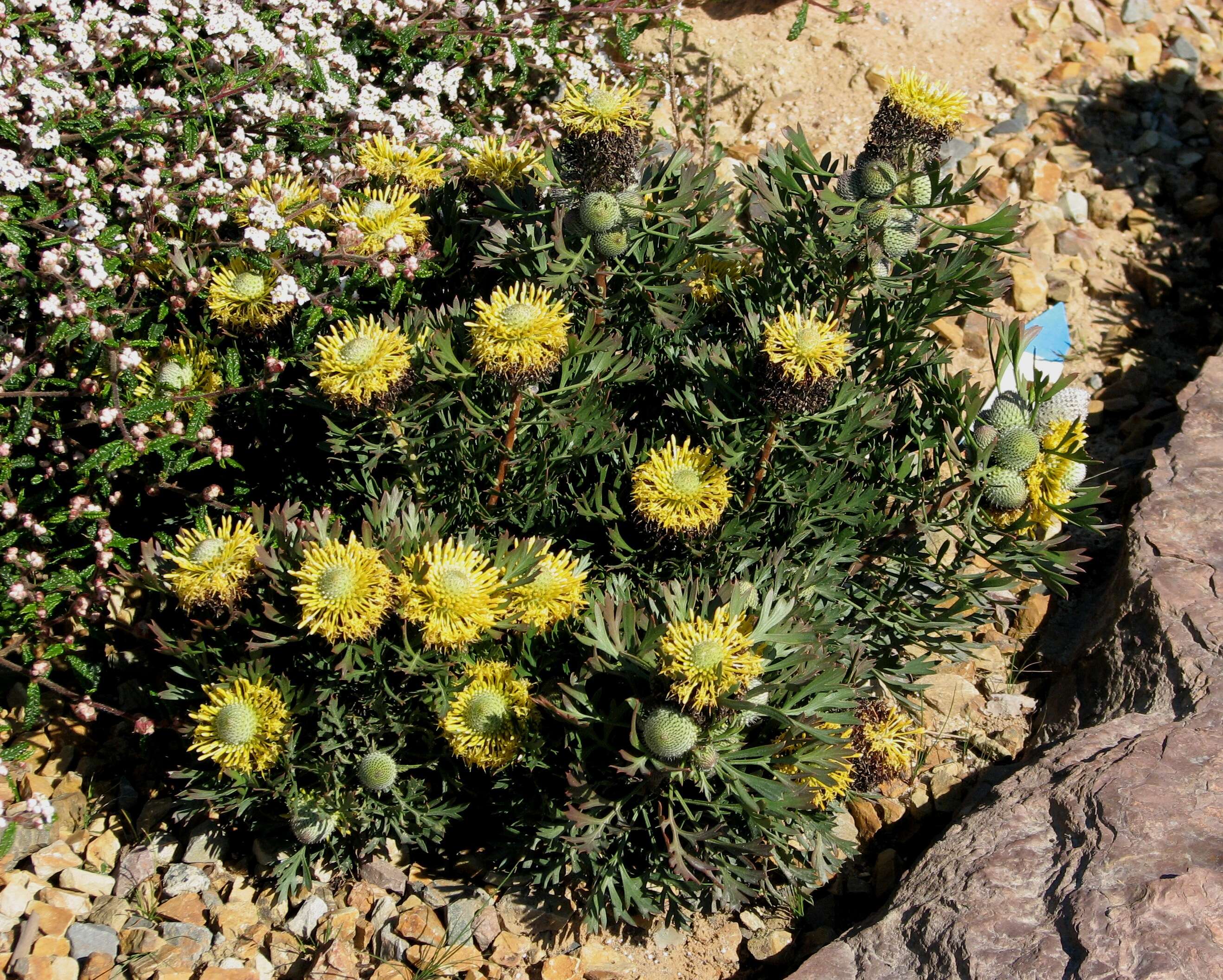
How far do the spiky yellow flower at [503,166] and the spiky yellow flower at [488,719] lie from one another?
5.42ft

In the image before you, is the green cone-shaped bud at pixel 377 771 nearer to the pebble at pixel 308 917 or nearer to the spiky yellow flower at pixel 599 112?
the pebble at pixel 308 917

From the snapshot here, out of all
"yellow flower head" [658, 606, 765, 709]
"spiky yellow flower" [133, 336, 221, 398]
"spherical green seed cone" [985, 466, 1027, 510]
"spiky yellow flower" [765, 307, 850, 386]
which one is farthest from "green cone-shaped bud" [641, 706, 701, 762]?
"spiky yellow flower" [133, 336, 221, 398]

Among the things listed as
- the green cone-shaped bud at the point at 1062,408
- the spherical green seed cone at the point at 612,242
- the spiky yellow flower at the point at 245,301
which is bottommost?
the spiky yellow flower at the point at 245,301

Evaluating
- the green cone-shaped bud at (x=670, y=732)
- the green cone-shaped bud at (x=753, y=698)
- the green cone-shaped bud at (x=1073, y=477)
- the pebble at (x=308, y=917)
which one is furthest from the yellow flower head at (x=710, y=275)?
the pebble at (x=308, y=917)

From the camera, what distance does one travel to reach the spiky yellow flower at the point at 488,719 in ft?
9.66

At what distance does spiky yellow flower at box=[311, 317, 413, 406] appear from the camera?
2965mm

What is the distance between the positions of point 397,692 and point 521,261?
53.1 inches

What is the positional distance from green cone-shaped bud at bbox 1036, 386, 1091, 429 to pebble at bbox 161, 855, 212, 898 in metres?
2.90

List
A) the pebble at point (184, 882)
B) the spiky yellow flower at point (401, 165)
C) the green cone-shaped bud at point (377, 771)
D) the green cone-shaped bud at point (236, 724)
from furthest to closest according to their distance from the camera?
1. the spiky yellow flower at point (401, 165)
2. the pebble at point (184, 882)
3. the green cone-shaped bud at point (377, 771)
4. the green cone-shaped bud at point (236, 724)

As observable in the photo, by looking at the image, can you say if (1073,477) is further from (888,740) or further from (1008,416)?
(888,740)

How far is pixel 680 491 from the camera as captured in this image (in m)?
3.06

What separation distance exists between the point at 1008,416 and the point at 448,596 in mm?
1695

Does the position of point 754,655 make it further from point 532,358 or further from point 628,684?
point 532,358

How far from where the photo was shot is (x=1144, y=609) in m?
3.71
